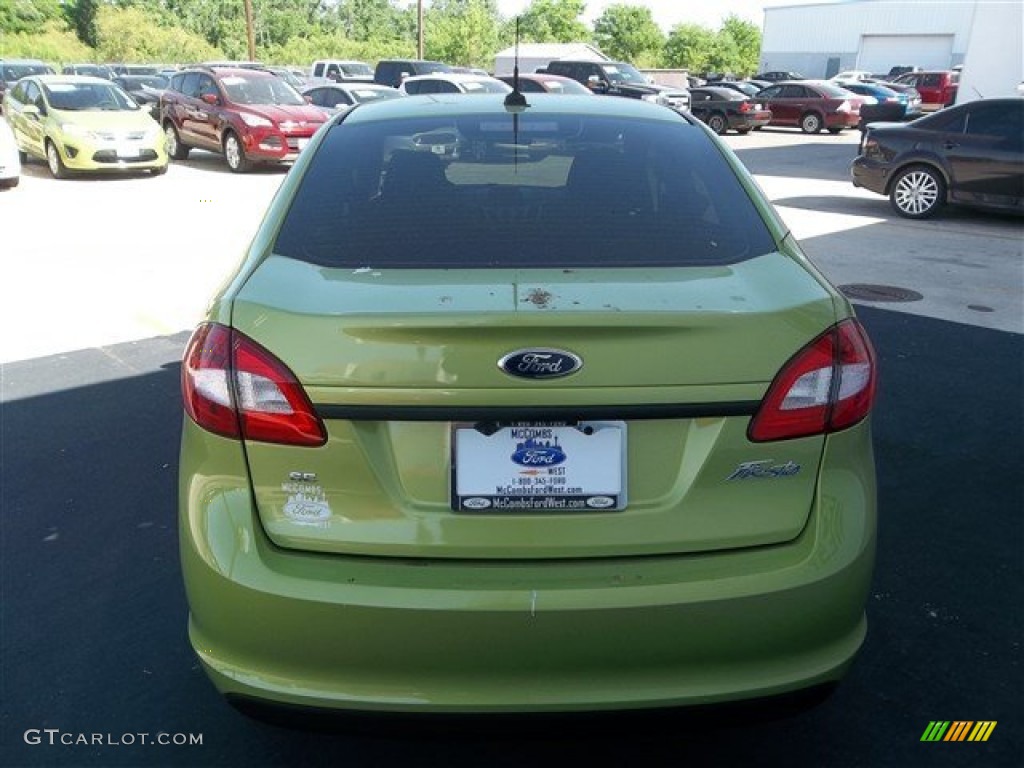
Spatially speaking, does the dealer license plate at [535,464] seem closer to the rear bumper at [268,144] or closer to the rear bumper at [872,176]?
the rear bumper at [872,176]

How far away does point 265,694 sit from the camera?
2078 millimetres

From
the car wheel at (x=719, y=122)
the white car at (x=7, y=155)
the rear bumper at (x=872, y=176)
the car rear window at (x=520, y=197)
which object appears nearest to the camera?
the car rear window at (x=520, y=197)

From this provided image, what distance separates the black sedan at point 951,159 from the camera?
462 inches

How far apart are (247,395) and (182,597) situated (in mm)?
1558

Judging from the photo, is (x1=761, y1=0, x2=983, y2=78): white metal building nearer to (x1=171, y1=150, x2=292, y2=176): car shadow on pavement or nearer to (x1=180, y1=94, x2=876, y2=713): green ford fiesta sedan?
(x1=171, y1=150, x2=292, y2=176): car shadow on pavement

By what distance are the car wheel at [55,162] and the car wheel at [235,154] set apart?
9.34 feet

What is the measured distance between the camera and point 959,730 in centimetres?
273

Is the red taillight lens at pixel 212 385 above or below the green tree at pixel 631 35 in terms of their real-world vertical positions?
above

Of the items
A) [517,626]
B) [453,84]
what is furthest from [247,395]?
[453,84]

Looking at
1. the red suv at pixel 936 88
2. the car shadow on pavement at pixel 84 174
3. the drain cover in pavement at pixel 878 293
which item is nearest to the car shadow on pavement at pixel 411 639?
the drain cover in pavement at pixel 878 293

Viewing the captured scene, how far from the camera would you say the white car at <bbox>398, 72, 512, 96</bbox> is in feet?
64.1

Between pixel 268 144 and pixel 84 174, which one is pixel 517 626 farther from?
pixel 84 174

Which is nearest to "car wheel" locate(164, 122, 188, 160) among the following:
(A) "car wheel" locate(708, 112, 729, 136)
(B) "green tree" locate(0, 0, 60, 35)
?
(A) "car wheel" locate(708, 112, 729, 136)

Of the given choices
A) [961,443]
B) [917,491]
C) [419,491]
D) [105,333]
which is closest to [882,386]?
[961,443]
